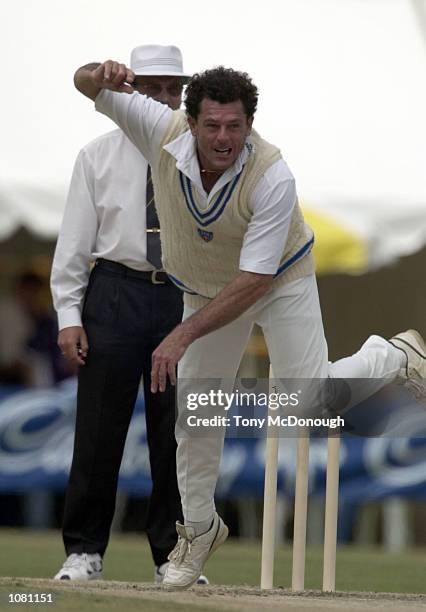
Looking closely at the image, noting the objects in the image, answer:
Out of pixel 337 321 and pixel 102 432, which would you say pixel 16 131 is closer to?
pixel 337 321

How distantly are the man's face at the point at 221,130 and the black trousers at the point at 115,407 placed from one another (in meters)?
1.02

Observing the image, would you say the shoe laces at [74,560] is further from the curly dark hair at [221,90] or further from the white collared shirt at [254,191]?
the curly dark hair at [221,90]

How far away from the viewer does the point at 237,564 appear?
7434 millimetres

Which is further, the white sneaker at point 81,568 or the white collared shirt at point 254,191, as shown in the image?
the white sneaker at point 81,568

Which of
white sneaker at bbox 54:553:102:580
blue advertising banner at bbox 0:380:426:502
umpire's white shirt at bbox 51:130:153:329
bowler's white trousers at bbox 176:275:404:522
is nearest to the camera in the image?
bowler's white trousers at bbox 176:275:404:522

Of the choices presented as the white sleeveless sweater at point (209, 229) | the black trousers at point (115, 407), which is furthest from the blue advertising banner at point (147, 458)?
the white sleeveless sweater at point (209, 229)

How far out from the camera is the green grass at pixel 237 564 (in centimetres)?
648

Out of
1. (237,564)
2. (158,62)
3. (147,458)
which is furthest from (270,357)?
(147,458)

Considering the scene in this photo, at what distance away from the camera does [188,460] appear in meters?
5.12

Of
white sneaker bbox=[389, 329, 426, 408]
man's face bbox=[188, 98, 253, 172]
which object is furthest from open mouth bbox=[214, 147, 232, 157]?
white sneaker bbox=[389, 329, 426, 408]

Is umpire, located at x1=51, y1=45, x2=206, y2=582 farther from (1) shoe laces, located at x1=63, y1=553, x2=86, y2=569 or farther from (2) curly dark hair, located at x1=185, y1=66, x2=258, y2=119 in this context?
(2) curly dark hair, located at x1=185, y1=66, x2=258, y2=119

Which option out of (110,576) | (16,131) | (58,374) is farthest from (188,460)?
(16,131)

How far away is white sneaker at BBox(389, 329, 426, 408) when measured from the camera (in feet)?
17.7

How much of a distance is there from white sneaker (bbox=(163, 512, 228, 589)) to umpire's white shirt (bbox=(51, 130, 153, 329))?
925 millimetres
